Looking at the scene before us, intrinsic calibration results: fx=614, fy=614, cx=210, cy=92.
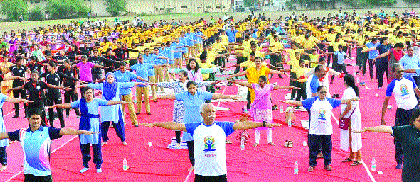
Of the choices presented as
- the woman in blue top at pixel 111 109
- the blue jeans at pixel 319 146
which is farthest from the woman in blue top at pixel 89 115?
the blue jeans at pixel 319 146

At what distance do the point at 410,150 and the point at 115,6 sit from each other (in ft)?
253

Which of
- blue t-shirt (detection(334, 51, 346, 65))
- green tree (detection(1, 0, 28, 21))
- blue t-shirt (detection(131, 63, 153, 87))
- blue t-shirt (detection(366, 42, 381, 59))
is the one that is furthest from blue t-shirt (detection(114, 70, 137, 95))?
green tree (detection(1, 0, 28, 21))

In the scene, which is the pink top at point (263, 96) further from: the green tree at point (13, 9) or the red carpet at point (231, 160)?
the green tree at point (13, 9)

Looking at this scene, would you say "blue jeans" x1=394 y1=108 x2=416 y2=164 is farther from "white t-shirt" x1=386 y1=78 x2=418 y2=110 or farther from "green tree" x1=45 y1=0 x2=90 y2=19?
"green tree" x1=45 y1=0 x2=90 y2=19

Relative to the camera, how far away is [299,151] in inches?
490

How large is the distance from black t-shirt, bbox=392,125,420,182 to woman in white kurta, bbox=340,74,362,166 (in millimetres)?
3634

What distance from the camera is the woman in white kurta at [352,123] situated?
10852mm

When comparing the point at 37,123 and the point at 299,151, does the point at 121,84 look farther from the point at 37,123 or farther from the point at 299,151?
the point at 37,123

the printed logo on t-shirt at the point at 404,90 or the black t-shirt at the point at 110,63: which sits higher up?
the printed logo on t-shirt at the point at 404,90

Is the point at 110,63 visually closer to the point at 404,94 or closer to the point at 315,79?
the point at 315,79

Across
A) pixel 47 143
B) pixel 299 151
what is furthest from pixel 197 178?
pixel 299 151

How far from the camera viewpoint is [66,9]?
80688 mm

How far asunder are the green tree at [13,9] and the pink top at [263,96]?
2738 inches

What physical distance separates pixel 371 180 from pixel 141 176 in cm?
400
